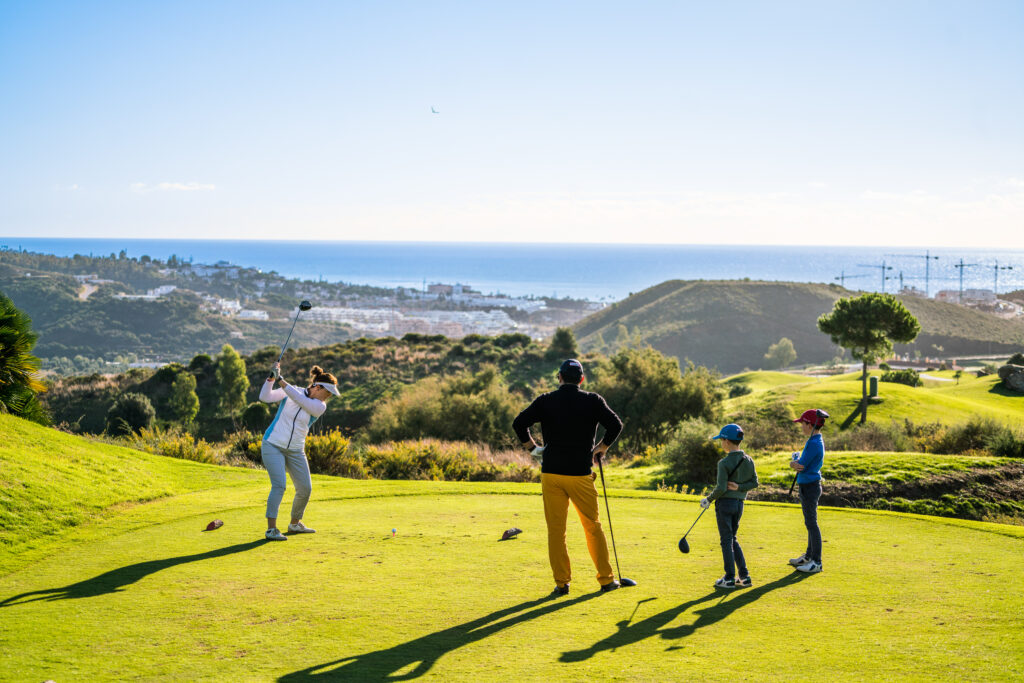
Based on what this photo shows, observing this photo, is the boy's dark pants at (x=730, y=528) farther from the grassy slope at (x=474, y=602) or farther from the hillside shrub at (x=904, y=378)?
the hillside shrub at (x=904, y=378)

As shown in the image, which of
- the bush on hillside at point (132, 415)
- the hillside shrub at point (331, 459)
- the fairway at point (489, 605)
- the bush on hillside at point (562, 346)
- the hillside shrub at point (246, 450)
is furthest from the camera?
the bush on hillside at point (562, 346)

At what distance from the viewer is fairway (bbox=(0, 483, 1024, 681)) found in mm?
5113

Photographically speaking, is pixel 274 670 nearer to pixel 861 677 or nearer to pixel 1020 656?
pixel 861 677

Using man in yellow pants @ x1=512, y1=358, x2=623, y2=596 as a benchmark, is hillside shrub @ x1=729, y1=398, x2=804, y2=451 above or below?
below

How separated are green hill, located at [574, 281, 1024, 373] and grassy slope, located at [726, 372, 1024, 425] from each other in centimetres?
6614

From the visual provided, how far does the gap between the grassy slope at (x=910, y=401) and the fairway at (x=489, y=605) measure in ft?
74.1

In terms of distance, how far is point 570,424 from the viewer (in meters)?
6.79

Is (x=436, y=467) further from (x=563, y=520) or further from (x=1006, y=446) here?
(x=1006, y=446)

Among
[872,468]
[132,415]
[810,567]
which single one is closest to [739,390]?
[872,468]

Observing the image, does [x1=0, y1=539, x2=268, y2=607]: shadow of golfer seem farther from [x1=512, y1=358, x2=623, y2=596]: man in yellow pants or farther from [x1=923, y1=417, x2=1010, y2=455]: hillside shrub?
[x1=923, y1=417, x2=1010, y2=455]: hillside shrub

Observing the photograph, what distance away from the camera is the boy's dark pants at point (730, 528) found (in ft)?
23.4

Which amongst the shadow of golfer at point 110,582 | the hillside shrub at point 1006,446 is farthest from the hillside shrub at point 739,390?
the shadow of golfer at point 110,582

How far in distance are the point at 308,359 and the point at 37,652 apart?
4935 centimetres

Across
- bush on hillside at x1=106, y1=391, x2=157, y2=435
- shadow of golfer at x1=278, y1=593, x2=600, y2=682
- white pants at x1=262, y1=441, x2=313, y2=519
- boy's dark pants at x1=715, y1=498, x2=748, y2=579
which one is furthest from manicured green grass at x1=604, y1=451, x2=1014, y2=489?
bush on hillside at x1=106, y1=391, x2=157, y2=435
